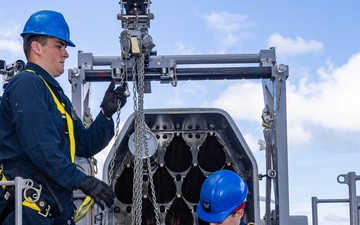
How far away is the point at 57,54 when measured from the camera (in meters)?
3.74

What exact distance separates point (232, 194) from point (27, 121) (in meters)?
1.15

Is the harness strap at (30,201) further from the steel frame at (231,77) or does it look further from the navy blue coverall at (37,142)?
the steel frame at (231,77)

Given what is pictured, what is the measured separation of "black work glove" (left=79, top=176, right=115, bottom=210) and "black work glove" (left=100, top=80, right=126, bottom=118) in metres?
0.73

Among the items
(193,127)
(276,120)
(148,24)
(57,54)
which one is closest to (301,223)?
(276,120)

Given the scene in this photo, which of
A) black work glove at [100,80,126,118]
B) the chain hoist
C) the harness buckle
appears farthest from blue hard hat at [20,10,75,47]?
the harness buckle

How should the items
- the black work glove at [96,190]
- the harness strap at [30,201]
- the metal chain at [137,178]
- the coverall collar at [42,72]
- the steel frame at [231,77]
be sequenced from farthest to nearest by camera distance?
the steel frame at [231,77]
the metal chain at [137,178]
the coverall collar at [42,72]
the black work glove at [96,190]
the harness strap at [30,201]

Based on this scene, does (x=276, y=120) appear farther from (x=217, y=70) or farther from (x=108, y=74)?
(x=108, y=74)

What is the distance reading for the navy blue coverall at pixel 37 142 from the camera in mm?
3324

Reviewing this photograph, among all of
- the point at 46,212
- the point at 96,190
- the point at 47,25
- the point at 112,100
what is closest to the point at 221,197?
the point at 96,190

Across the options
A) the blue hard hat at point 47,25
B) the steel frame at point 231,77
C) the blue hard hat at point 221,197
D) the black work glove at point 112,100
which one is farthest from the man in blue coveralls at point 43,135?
the steel frame at point 231,77

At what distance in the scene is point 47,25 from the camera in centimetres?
371

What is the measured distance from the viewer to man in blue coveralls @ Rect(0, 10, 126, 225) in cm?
333

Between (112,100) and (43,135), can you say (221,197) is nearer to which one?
(43,135)

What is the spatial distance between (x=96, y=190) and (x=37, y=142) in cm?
41
